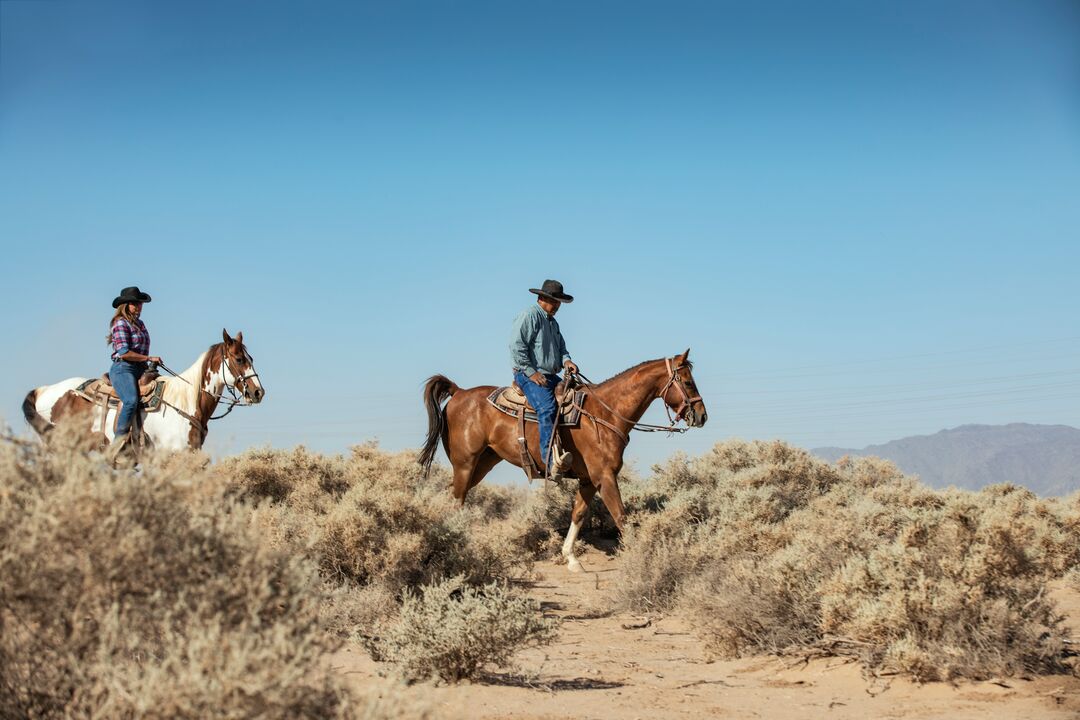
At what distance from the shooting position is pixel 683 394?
1198cm

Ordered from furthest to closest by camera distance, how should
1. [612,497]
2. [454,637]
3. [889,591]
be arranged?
[612,497]
[889,591]
[454,637]

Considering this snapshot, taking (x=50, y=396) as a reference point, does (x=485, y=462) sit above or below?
below

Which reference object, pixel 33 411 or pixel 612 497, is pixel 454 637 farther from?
pixel 33 411

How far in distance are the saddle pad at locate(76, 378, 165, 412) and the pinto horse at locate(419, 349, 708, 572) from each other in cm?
402

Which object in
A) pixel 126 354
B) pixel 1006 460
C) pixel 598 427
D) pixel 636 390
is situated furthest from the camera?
pixel 1006 460

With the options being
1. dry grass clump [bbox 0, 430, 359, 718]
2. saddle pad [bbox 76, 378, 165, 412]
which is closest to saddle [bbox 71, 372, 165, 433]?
saddle pad [bbox 76, 378, 165, 412]

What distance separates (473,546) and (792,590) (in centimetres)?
350

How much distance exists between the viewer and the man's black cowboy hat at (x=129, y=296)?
11.2 metres

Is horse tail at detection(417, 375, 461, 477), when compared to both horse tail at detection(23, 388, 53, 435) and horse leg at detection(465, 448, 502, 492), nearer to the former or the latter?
horse leg at detection(465, 448, 502, 492)

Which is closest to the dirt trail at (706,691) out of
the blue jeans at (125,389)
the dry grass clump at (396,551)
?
the dry grass clump at (396,551)

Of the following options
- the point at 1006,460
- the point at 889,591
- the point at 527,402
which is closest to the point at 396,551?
the point at 527,402

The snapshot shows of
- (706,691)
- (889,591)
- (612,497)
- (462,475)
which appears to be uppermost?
(462,475)

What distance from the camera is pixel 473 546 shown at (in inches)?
377

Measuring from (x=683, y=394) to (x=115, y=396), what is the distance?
7.00 meters
